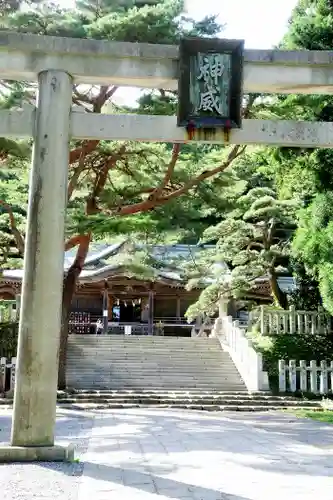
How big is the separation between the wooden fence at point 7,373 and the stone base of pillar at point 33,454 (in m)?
9.11

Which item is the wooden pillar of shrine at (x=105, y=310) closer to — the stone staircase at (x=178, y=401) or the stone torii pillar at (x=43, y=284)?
the stone staircase at (x=178, y=401)

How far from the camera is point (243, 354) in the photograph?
16.5m

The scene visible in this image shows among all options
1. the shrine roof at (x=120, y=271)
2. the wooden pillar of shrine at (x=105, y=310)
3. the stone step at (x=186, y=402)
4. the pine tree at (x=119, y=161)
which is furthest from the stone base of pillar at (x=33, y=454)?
the wooden pillar of shrine at (x=105, y=310)

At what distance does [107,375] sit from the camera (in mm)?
15906

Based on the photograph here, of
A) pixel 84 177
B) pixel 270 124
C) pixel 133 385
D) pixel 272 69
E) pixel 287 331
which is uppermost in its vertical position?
pixel 84 177

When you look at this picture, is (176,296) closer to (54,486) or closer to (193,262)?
(193,262)

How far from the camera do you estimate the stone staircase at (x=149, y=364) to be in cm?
1549

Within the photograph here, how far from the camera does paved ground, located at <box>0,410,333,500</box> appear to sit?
425 cm

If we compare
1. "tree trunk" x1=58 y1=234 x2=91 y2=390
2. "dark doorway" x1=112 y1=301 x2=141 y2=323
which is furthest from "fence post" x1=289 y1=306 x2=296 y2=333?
"dark doorway" x1=112 y1=301 x2=141 y2=323

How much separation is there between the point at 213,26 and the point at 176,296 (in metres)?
16.5

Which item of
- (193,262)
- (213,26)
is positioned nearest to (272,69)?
(213,26)

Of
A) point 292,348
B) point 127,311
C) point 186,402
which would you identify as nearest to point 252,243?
point 292,348

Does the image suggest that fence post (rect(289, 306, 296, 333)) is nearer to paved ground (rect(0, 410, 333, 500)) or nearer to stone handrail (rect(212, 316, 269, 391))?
stone handrail (rect(212, 316, 269, 391))

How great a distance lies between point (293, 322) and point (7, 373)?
338 inches
